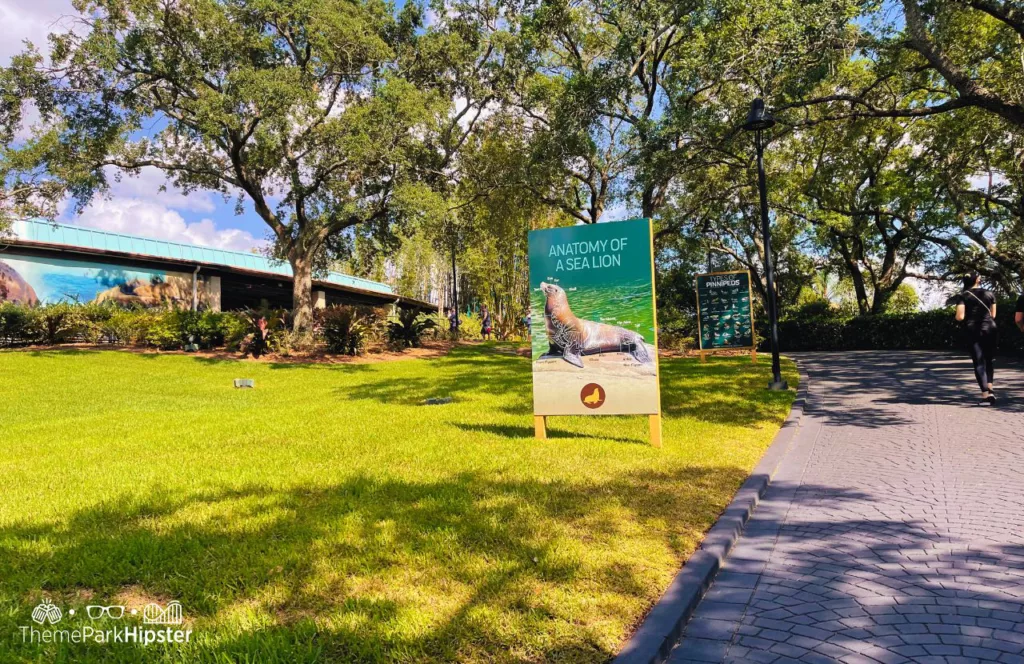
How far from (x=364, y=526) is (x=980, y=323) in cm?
1011

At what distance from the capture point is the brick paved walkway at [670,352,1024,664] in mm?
2803

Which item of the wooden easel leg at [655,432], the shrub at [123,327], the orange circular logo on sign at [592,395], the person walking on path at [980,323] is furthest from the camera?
the shrub at [123,327]

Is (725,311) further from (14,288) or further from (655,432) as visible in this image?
(14,288)

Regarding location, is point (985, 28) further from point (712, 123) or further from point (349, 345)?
point (349, 345)

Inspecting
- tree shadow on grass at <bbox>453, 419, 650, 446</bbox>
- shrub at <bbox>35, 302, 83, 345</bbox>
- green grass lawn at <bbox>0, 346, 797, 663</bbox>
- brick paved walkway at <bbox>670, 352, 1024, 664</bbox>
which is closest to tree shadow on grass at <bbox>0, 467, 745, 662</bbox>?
green grass lawn at <bbox>0, 346, 797, 663</bbox>

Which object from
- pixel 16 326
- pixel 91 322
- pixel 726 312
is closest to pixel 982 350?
pixel 726 312

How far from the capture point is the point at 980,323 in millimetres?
9203

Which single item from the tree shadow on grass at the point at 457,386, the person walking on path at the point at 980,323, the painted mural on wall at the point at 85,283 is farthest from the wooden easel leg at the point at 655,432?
the painted mural on wall at the point at 85,283

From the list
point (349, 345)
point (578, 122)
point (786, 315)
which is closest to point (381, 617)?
point (578, 122)

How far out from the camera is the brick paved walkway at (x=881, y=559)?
2.80 meters

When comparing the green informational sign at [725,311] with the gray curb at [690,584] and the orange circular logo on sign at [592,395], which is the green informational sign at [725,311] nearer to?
the orange circular logo on sign at [592,395]

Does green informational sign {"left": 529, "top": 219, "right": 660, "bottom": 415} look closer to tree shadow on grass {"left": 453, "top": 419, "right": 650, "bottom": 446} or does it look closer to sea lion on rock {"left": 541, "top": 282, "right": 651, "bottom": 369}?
sea lion on rock {"left": 541, "top": 282, "right": 651, "bottom": 369}

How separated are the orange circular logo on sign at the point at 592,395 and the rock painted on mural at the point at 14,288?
28343mm

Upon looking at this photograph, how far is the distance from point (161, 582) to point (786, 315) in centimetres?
3250
